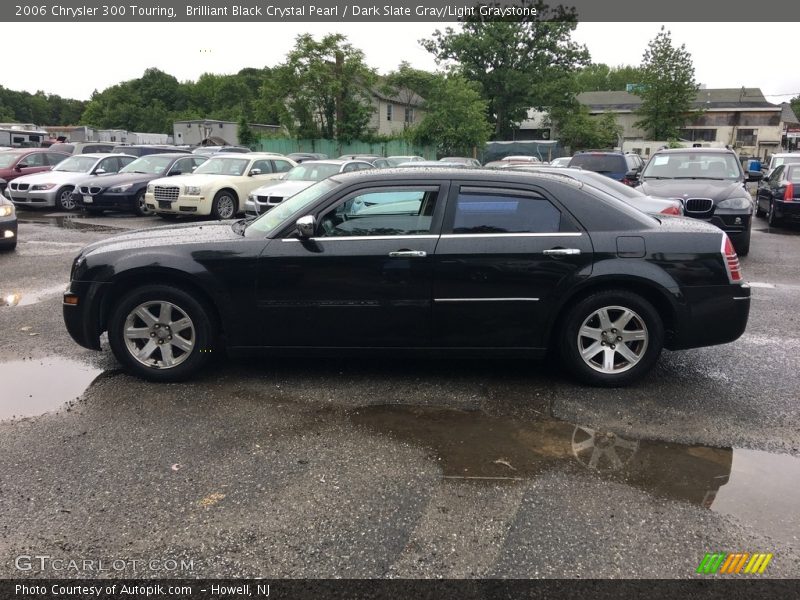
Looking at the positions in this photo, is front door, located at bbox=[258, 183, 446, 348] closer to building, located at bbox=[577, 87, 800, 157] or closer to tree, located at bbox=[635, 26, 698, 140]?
tree, located at bbox=[635, 26, 698, 140]

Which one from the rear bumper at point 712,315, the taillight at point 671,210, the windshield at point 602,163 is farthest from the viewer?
the windshield at point 602,163

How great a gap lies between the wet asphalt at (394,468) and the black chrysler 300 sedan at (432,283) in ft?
1.25

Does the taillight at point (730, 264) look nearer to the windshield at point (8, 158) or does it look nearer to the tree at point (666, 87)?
the windshield at point (8, 158)

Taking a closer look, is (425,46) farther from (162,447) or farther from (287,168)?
(162,447)

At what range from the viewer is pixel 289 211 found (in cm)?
515

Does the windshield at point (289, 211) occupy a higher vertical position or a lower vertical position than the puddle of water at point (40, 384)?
higher

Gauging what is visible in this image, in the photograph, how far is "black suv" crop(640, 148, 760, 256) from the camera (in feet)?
34.7

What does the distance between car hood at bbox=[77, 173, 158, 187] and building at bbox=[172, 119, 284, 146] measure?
3021 cm

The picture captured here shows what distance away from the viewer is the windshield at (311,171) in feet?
50.6

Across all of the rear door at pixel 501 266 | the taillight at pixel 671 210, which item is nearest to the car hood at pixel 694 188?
the taillight at pixel 671 210


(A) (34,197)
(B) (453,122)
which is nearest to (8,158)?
(A) (34,197)

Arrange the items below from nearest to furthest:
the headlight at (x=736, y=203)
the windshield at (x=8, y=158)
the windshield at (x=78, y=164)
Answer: the headlight at (x=736, y=203) < the windshield at (x=78, y=164) < the windshield at (x=8, y=158)

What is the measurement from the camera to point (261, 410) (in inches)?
177

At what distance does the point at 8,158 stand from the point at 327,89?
59.7 ft
